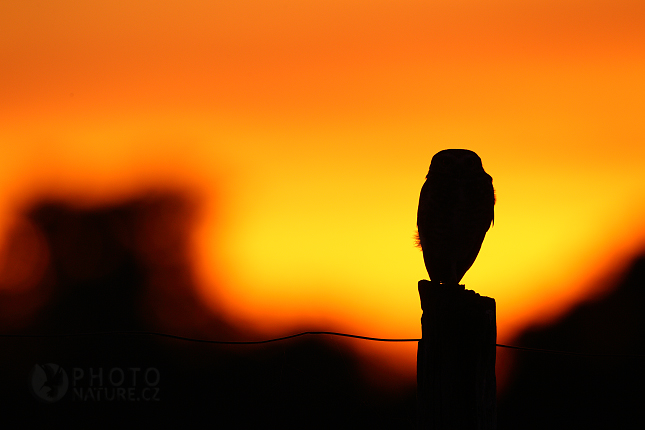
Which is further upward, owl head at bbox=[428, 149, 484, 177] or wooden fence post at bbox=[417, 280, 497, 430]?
owl head at bbox=[428, 149, 484, 177]

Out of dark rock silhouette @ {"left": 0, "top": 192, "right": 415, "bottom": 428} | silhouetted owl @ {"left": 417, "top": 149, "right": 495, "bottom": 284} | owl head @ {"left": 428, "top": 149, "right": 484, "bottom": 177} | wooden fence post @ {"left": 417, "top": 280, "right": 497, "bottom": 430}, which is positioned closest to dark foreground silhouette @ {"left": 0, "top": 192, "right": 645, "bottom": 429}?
dark rock silhouette @ {"left": 0, "top": 192, "right": 415, "bottom": 428}

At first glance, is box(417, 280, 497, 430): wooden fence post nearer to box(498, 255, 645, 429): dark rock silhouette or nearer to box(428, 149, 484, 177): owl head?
box(428, 149, 484, 177): owl head

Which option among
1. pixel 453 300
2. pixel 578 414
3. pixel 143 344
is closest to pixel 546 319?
pixel 578 414

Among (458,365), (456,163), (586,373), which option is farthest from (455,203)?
(586,373)

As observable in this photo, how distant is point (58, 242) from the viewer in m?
33.5

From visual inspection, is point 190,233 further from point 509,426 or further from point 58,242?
point 509,426

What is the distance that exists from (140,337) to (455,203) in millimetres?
22212

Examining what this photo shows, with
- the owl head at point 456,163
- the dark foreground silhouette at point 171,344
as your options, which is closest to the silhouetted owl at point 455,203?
the owl head at point 456,163

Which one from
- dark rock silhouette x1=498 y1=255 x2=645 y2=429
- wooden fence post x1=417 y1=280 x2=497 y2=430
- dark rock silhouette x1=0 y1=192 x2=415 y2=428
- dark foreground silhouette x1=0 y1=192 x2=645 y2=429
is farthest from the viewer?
dark rock silhouette x1=498 y1=255 x2=645 y2=429

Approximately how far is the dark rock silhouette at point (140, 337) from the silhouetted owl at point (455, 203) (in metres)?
9.86

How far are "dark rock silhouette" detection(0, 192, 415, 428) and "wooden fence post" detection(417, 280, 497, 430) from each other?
41.9 feet

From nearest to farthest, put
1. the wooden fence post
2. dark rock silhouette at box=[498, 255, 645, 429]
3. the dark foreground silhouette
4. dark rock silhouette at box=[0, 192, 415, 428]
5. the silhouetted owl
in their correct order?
the wooden fence post
the silhouetted owl
dark rock silhouette at box=[0, 192, 415, 428]
the dark foreground silhouette
dark rock silhouette at box=[498, 255, 645, 429]

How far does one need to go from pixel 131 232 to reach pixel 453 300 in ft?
108

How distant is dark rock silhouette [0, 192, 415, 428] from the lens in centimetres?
2042
